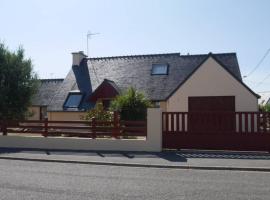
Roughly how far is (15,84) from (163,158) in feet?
40.3

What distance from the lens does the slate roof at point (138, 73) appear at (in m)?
31.5

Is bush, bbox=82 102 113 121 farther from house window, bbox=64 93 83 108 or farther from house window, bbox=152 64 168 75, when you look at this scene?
house window, bbox=152 64 168 75

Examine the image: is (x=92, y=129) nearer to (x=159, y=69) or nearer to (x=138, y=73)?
(x=138, y=73)

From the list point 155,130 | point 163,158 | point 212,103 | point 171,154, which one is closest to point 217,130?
point 171,154

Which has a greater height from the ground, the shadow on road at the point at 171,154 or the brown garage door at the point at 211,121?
the brown garage door at the point at 211,121

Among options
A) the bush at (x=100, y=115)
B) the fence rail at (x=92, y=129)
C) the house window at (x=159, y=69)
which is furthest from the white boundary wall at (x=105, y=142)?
the house window at (x=159, y=69)

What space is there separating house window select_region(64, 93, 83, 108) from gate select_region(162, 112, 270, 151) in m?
16.5

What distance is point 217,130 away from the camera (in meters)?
17.1

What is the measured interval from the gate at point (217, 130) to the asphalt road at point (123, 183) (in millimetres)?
4253

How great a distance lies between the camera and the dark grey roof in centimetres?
3919

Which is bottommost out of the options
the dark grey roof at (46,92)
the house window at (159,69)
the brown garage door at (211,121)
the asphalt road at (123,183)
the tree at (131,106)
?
the asphalt road at (123,183)

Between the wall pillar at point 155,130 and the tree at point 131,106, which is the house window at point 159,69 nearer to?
the tree at point 131,106

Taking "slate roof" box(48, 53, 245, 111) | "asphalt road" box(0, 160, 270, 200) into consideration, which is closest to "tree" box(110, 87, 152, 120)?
"slate roof" box(48, 53, 245, 111)

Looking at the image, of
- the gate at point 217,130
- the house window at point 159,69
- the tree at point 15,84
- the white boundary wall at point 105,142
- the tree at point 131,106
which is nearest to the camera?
the gate at point 217,130
